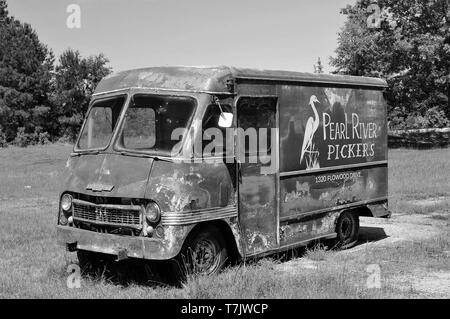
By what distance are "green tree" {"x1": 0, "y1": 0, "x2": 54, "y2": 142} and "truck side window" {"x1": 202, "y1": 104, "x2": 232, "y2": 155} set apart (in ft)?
156

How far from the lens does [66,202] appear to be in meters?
7.44

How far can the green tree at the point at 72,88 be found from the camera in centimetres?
5548

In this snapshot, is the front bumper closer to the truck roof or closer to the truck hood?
the truck hood

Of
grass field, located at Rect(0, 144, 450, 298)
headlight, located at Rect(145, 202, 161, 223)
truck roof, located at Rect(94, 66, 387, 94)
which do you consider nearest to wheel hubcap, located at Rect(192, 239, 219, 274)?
grass field, located at Rect(0, 144, 450, 298)

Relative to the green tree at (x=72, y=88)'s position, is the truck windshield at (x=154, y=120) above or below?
below

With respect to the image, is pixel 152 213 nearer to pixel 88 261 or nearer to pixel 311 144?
pixel 88 261

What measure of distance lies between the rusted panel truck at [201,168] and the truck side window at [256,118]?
14 mm

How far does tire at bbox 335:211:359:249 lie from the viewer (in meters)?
9.55

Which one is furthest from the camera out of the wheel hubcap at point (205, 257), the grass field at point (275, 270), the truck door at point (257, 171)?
the truck door at point (257, 171)

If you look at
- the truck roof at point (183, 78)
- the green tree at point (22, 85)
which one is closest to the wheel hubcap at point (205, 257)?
the truck roof at point (183, 78)

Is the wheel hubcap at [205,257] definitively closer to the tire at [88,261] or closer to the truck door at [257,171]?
the truck door at [257,171]

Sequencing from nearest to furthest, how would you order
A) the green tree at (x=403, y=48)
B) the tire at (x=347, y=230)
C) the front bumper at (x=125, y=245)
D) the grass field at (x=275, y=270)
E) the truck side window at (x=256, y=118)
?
the grass field at (x=275, y=270) < the front bumper at (x=125, y=245) < the truck side window at (x=256, y=118) < the tire at (x=347, y=230) < the green tree at (x=403, y=48)

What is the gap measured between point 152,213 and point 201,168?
82cm

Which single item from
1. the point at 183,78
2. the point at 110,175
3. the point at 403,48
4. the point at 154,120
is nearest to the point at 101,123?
the point at 154,120
